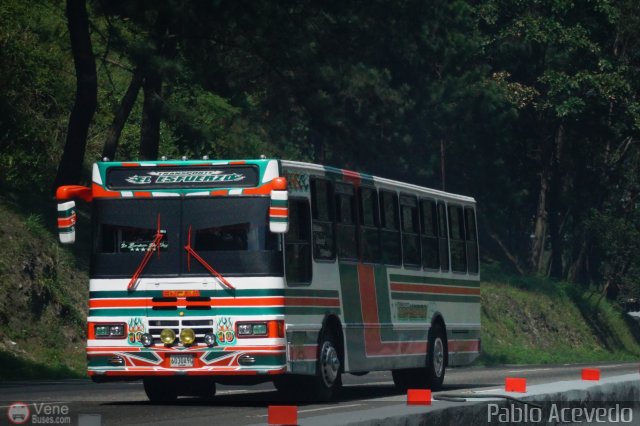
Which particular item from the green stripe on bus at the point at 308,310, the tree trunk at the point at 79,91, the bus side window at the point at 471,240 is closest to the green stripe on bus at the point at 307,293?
the green stripe on bus at the point at 308,310

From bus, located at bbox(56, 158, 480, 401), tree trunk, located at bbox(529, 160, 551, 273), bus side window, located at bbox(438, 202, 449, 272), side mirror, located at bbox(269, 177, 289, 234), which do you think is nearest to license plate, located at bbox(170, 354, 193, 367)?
bus, located at bbox(56, 158, 480, 401)

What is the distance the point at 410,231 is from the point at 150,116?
43.2ft

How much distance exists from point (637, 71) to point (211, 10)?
82.7ft

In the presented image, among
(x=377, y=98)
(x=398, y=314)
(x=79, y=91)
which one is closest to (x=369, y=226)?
(x=398, y=314)

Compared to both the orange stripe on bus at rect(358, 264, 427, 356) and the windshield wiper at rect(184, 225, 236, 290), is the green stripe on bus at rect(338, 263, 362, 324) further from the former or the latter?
the windshield wiper at rect(184, 225, 236, 290)

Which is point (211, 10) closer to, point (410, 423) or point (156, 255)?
point (156, 255)

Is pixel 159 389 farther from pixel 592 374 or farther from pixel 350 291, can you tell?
pixel 592 374

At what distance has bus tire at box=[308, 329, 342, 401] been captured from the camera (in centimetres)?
1875

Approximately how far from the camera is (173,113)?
111ft

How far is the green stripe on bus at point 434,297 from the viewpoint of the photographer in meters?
22.3

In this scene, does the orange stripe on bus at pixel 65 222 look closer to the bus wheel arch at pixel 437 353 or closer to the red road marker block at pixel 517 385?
the red road marker block at pixel 517 385

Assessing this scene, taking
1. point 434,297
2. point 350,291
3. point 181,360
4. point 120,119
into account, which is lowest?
point 181,360

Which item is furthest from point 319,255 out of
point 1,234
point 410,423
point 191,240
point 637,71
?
point 637,71

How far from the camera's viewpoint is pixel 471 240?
84.7 ft
